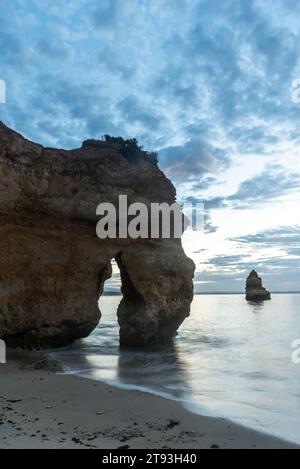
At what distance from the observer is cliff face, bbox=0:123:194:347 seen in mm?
16375

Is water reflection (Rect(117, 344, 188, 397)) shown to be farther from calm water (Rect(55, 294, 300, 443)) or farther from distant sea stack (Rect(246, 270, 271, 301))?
distant sea stack (Rect(246, 270, 271, 301))

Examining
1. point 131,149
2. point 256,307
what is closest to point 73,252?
point 131,149

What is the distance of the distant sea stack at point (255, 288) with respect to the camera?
91.1 metres

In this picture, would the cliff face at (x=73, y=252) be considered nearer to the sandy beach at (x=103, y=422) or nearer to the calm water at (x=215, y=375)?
the calm water at (x=215, y=375)

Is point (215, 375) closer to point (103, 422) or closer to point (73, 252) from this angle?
point (103, 422)

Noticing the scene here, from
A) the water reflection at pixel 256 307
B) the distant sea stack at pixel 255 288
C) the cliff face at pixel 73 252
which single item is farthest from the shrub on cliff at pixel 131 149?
the distant sea stack at pixel 255 288

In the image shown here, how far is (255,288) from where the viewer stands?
306 ft

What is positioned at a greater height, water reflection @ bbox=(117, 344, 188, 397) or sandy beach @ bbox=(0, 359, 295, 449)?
sandy beach @ bbox=(0, 359, 295, 449)

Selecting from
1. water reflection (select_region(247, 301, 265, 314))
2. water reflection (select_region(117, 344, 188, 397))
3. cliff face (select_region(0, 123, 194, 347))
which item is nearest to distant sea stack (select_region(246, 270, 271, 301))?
water reflection (select_region(247, 301, 265, 314))

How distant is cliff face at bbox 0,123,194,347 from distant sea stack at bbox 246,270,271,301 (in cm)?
7344

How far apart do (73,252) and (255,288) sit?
265ft

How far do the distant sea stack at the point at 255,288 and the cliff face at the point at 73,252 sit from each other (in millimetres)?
73440
